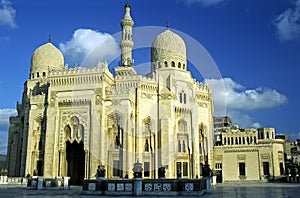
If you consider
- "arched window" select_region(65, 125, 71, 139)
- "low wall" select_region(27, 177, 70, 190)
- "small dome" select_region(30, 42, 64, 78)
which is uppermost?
"small dome" select_region(30, 42, 64, 78)

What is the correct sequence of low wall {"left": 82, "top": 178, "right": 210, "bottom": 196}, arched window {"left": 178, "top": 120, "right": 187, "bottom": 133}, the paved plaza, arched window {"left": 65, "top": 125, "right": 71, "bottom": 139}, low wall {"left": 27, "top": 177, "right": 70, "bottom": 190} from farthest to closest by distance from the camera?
arched window {"left": 178, "top": 120, "right": 187, "bottom": 133} < arched window {"left": 65, "top": 125, "right": 71, "bottom": 139} < low wall {"left": 27, "top": 177, "right": 70, "bottom": 190} < low wall {"left": 82, "top": 178, "right": 210, "bottom": 196} < the paved plaza

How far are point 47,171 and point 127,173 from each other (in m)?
9.03

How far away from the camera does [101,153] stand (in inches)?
1355

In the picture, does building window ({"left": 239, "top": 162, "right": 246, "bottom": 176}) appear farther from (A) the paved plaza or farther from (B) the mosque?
(A) the paved plaza

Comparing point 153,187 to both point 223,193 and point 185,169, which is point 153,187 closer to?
point 223,193

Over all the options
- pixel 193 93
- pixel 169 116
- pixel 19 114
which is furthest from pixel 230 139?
pixel 19 114

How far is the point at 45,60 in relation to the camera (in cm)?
4684

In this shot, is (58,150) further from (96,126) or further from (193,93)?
(193,93)

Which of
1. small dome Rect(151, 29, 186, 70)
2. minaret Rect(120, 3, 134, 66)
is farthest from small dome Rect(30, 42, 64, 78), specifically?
small dome Rect(151, 29, 186, 70)

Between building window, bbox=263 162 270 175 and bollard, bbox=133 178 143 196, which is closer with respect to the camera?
bollard, bbox=133 178 143 196

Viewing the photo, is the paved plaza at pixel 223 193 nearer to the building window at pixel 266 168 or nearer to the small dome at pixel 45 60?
the building window at pixel 266 168

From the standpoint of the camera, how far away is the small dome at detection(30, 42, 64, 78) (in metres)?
46.8

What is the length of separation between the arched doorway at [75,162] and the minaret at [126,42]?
14388 mm

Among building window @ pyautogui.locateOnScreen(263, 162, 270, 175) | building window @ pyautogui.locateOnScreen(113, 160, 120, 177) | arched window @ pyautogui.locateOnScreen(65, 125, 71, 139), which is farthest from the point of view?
building window @ pyautogui.locateOnScreen(263, 162, 270, 175)
